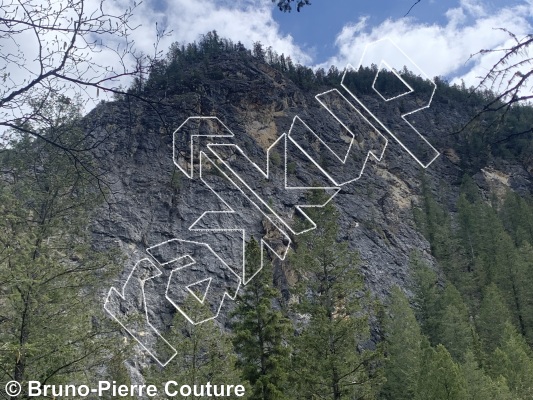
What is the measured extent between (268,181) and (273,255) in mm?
12946

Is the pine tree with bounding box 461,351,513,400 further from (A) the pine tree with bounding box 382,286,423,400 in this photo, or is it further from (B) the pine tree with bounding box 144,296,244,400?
(B) the pine tree with bounding box 144,296,244,400

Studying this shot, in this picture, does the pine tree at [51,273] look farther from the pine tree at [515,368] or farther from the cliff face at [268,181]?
the pine tree at [515,368]

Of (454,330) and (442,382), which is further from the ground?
(454,330)

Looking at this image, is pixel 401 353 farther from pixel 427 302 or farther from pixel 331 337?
pixel 331 337

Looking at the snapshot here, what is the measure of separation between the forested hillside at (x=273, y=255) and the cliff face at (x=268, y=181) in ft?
0.75

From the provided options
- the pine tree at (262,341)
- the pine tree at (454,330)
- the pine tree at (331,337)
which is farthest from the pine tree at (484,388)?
the pine tree at (454,330)

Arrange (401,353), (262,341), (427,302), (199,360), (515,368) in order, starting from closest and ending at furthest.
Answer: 1. (199,360)
2. (262,341)
3. (515,368)
4. (401,353)
5. (427,302)

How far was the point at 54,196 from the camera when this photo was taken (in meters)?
9.08

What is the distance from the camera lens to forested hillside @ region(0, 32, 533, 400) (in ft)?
21.1

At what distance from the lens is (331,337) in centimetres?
1472

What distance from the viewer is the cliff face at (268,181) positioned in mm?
36406

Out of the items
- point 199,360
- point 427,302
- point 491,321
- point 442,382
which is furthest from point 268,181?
point 199,360

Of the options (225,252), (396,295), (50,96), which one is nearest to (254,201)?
(225,252)

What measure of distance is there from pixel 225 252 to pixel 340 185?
1988 cm
